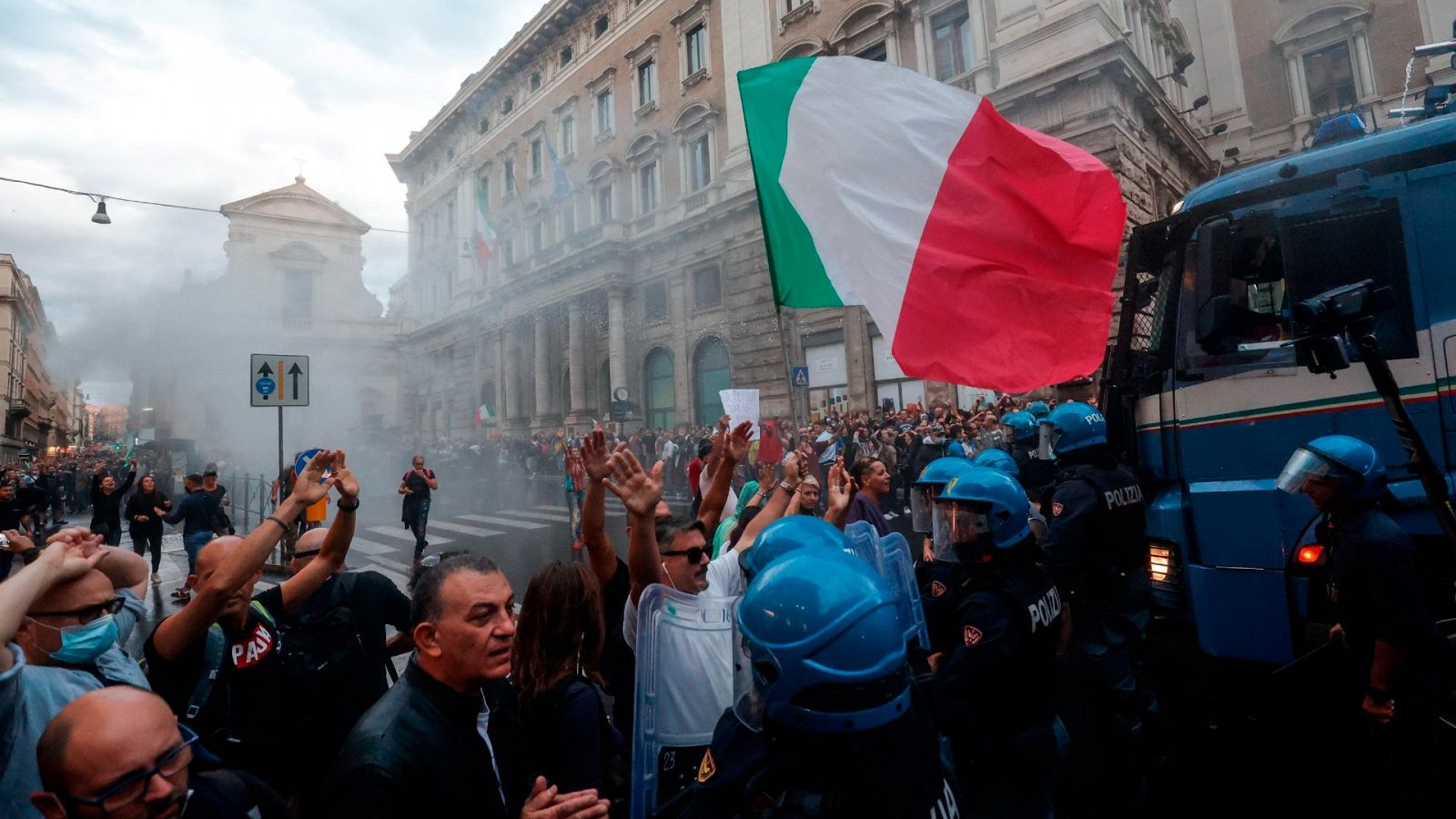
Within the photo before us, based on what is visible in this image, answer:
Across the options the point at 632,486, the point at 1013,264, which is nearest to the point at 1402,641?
the point at 1013,264

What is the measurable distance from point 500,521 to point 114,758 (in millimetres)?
12941

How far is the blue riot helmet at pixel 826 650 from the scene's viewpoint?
1.22 metres

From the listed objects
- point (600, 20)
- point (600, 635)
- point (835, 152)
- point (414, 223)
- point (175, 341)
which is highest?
Answer: point (600, 20)

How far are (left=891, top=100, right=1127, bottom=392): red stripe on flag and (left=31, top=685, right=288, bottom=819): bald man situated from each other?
3.02m

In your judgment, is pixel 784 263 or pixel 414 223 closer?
pixel 784 263

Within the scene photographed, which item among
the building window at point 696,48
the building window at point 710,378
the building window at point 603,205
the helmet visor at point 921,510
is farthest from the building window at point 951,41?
the helmet visor at point 921,510

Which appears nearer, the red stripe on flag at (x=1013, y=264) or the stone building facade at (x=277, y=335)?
the red stripe on flag at (x=1013, y=264)

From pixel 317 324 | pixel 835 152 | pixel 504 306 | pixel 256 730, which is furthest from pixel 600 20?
pixel 256 730

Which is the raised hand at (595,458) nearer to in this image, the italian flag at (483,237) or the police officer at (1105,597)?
the police officer at (1105,597)

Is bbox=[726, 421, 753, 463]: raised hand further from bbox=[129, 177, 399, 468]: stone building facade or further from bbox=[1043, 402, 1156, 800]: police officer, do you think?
bbox=[129, 177, 399, 468]: stone building facade

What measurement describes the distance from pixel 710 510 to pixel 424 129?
43120 millimetres

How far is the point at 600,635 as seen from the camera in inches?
86.0

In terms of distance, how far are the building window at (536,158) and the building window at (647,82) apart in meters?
7.15

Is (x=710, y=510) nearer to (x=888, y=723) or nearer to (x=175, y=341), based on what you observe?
(x=888, y=723)
